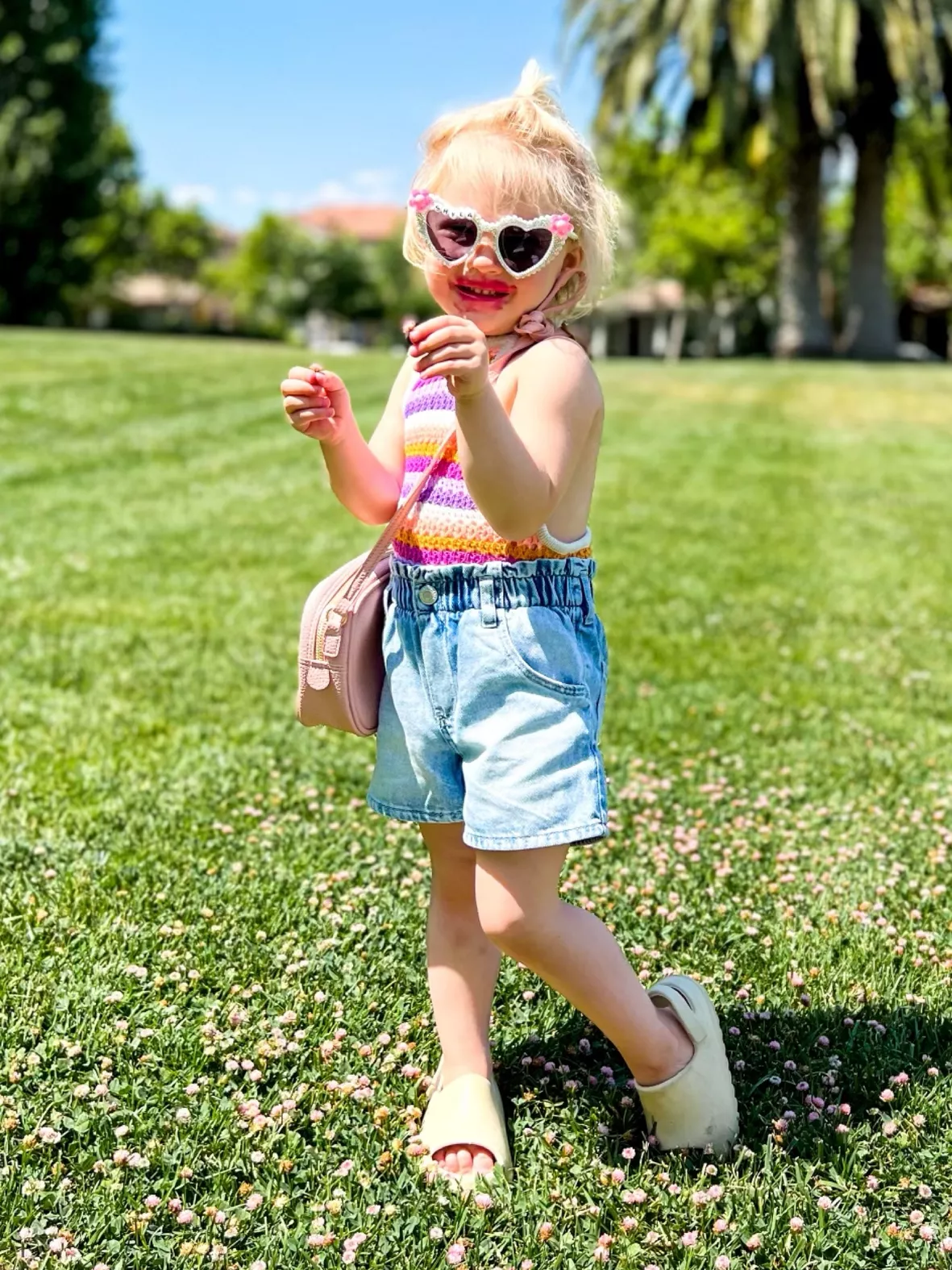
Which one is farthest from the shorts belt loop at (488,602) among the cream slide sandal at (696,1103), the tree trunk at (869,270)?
the tree trunk at (869,270)

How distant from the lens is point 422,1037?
9.24 ft

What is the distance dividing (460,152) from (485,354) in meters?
0.49

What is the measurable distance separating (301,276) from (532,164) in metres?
64.6

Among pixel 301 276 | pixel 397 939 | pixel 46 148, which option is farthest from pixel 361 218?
pixel 397 939

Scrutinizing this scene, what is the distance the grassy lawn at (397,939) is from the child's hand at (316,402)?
1.32 metres

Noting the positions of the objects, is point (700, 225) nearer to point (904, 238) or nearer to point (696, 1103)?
point (904, 238)

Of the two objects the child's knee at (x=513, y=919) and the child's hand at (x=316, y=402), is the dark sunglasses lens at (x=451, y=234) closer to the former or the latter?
the child's hand at (x=316, y=402)

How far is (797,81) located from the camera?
27516mm

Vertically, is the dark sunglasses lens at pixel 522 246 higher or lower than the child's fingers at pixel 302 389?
higher

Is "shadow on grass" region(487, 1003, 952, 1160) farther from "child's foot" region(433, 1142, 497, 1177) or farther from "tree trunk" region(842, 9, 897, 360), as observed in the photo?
"tree trunk" region(842, 9, 897, 360)

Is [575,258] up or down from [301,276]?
down

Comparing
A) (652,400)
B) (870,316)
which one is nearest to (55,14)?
(870,316)

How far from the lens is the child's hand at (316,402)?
228cm

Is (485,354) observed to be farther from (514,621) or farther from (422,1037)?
(422,1037)
